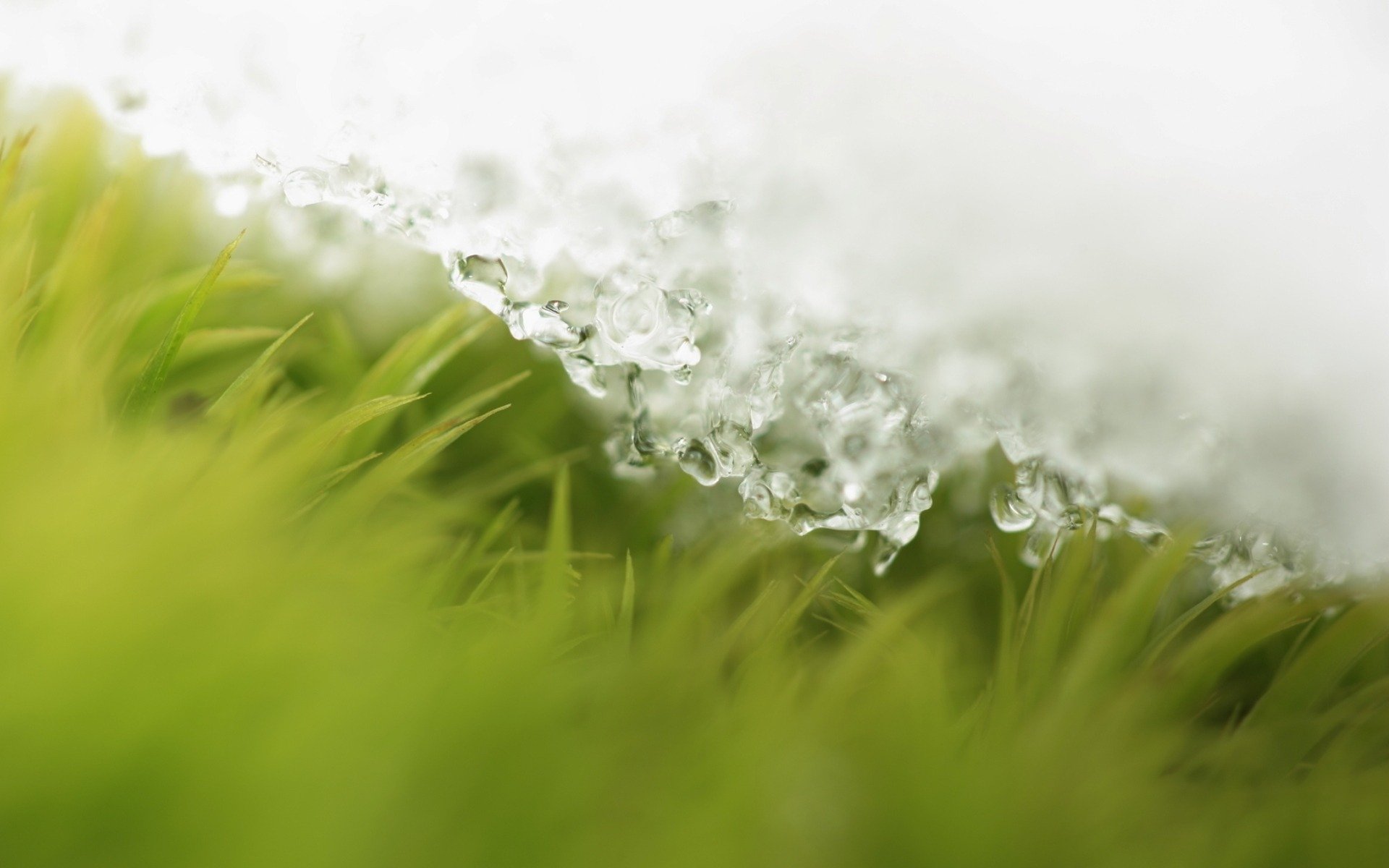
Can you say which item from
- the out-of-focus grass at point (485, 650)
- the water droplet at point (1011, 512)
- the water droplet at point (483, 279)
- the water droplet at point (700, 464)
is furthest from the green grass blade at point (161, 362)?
the water droplet at point (1011, 512)

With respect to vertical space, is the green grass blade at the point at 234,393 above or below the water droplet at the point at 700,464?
above

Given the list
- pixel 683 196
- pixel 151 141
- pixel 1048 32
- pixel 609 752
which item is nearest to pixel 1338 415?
pixel 1048 32

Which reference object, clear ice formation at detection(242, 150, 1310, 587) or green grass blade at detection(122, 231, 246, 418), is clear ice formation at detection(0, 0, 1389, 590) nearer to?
clear ice formation at detection(242, 150, 1310, 587)

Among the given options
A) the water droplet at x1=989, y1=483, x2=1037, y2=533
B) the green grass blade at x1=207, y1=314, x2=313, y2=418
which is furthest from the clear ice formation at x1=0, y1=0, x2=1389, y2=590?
the green grass blade at x1=207, y1=314, x2=313, y2=418

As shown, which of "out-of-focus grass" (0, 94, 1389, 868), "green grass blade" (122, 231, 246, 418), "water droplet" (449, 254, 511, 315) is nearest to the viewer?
"out-of-focus grass" (0, 94, 1389, 868)

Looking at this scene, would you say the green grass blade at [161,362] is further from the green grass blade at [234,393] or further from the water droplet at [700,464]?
the water droplet at [700,464]

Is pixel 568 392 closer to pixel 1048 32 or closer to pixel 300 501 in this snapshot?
pixel 300 501

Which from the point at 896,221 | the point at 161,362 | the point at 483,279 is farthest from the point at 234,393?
the point at 896,221

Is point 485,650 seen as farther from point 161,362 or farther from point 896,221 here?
point 896,221
